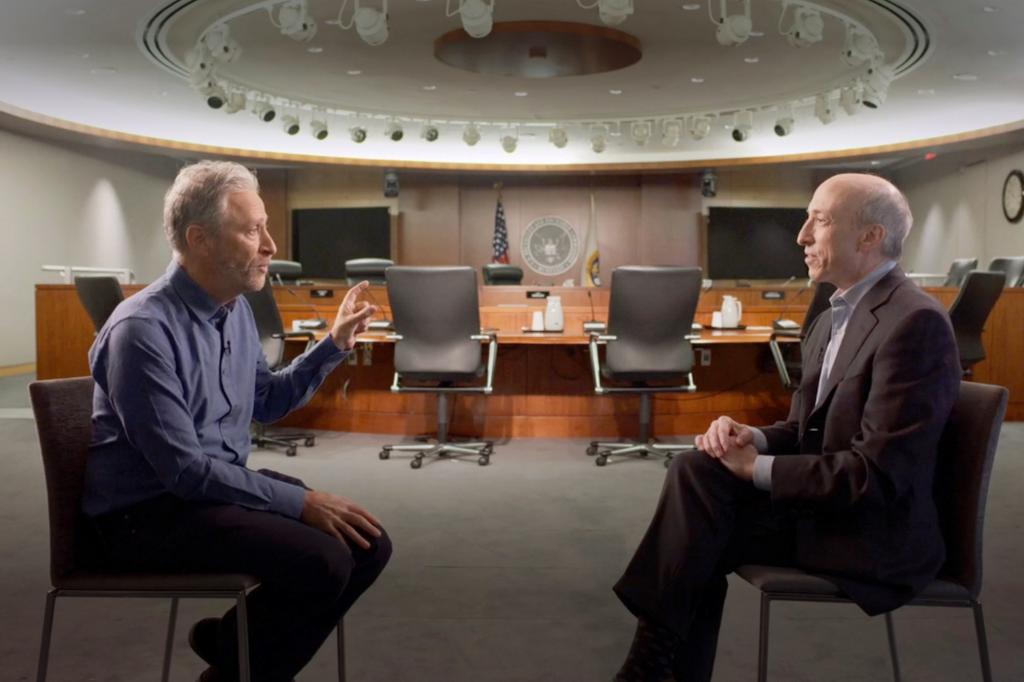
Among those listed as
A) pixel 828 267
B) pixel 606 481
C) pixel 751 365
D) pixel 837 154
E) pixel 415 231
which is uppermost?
pixel 837 154

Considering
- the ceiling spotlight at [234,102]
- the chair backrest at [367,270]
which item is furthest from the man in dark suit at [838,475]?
the ceiling spotlight at [234,102]

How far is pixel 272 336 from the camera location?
565 cm

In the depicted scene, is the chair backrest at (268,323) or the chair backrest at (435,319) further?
the chair backrest at (268,323)

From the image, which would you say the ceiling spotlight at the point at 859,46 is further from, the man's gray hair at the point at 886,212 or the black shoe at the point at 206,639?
the black shoe at the point at 206,639

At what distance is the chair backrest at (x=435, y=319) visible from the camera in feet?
17.0

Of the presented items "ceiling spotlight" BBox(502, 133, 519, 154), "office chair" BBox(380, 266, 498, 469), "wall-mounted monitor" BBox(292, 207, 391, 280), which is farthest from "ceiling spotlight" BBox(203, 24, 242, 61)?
"wall-mounted monitor" BBox(292, 207, 391, 280)

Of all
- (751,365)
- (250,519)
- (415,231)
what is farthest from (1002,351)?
(415,231)

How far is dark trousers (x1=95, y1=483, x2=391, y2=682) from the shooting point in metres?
1.69

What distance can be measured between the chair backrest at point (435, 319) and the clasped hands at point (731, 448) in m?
3.35

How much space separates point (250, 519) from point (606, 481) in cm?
331

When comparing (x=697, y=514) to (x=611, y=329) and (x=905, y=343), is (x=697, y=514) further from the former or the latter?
(x=611, y=329)

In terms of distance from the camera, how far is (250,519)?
172 centimetres

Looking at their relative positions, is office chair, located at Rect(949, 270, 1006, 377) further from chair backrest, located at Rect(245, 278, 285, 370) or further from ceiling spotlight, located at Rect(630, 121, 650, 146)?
ceiling spotlight, located at Rect(630, 121, 650, 146)

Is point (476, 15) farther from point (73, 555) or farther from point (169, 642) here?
point (73, 555)
